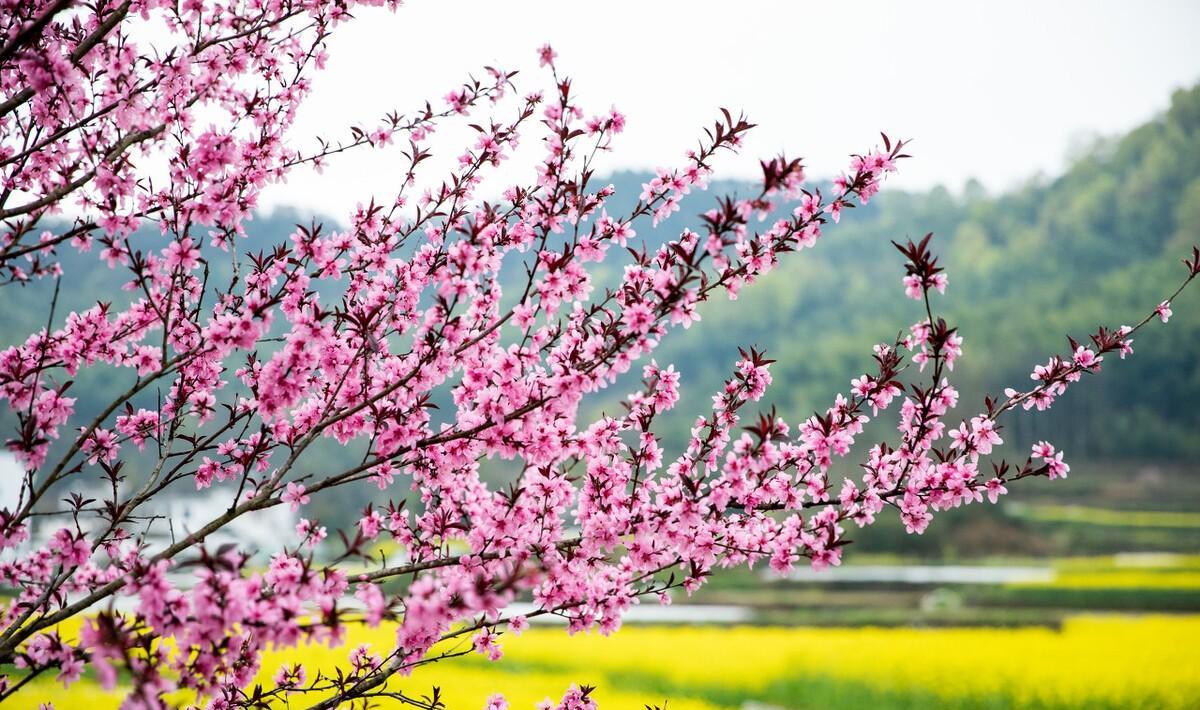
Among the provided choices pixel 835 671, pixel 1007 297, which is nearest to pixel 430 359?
pixel 835 671

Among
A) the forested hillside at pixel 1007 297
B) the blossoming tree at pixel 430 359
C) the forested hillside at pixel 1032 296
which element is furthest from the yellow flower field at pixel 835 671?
the forested hillside at pixel 1032 296

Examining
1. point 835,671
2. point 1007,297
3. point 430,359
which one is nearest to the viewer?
point 430,359

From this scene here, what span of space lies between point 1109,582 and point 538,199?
21.1 metres

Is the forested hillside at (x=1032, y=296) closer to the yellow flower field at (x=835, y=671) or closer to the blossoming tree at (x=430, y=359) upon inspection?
the yellow flower field at (x=835, y=671)

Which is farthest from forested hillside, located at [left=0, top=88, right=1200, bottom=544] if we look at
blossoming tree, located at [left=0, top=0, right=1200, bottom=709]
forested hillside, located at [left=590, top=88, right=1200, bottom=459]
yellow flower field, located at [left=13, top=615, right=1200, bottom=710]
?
blossoming tree, located at [left=0, top=0, right=1200, bottom=709]

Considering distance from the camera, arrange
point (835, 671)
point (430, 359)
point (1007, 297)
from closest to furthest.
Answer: point (430, 359) → point (835, 671) → point (1007, 297)

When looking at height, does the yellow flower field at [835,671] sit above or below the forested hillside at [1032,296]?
below

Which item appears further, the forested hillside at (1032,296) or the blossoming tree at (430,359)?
the forested hillside at (1032,296)

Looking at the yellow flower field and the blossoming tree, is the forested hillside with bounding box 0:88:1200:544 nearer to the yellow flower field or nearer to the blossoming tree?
the yellow flower field

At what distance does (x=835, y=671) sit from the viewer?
38.5 ft

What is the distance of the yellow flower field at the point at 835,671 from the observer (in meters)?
10.7

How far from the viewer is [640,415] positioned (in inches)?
122

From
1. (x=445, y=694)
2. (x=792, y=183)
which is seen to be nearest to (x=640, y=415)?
(x=792, y=183)

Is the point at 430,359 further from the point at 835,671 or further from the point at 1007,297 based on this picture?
the point at 1007,297
